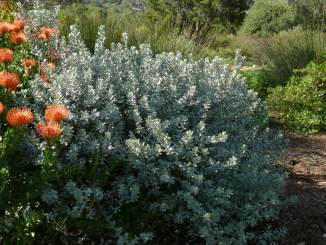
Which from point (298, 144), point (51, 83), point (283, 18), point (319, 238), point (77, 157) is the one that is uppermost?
point (51, 83)

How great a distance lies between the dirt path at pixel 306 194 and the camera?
3.77m

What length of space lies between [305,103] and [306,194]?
3240 mm

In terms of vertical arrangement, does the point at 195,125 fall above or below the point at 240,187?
above

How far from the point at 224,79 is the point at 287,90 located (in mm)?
4304

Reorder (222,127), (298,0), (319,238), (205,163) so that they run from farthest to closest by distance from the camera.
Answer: (298,0), (319,238), (222,127), (205,163)

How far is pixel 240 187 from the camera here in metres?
Answer: 3.22

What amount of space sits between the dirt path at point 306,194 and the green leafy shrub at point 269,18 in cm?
1904

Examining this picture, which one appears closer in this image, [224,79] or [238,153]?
[238,153]

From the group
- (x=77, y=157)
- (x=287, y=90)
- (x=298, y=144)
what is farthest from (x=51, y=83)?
(x=287, y=90)

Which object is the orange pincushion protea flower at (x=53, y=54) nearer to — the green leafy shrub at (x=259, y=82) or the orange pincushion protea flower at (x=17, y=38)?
the orange pincushion protea flower at (x=17, y=38)

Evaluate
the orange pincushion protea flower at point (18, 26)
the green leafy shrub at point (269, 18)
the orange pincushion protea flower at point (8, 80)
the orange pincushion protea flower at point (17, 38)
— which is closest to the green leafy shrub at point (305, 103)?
the orange pincushion protea flower at point (18, 26)

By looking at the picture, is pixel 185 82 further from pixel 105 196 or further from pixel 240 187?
pixel 105 196

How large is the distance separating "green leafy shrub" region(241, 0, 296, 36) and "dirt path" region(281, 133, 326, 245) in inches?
750

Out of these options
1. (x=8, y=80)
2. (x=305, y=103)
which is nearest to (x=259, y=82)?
(x=305, y=103)
